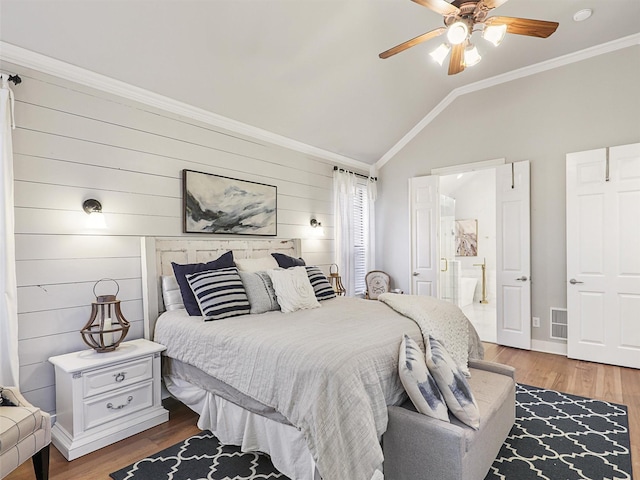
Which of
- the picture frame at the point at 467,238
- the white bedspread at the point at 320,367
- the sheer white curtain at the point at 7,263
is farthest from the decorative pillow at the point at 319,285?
the picture frame at the point at 467,238

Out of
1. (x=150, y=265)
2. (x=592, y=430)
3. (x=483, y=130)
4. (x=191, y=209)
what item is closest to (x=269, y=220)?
(x=191, y=209)

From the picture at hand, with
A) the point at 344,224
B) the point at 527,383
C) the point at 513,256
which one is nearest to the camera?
the point at 527,383

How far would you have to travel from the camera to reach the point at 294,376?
1798 millimetres

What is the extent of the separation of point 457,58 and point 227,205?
2.48 meters

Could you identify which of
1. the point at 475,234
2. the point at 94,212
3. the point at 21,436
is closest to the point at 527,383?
the point at 21,436

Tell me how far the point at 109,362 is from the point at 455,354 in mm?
2336

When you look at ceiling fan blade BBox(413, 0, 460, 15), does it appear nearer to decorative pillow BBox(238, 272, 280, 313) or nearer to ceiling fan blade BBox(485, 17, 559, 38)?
ceiling fan blade BBox(485, 17, 559, 38)

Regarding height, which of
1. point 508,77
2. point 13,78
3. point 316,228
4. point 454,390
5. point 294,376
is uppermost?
point 508,77

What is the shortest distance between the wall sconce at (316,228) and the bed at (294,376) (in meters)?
1.88

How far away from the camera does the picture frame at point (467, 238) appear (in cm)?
806

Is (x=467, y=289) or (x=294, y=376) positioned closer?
(x=294, y=376)

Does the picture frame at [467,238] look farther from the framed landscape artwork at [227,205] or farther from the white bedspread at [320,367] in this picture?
the white bedspread at [320,367]

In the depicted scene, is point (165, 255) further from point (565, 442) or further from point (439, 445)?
point (565, 442)

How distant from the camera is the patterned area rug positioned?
2.04 meters
